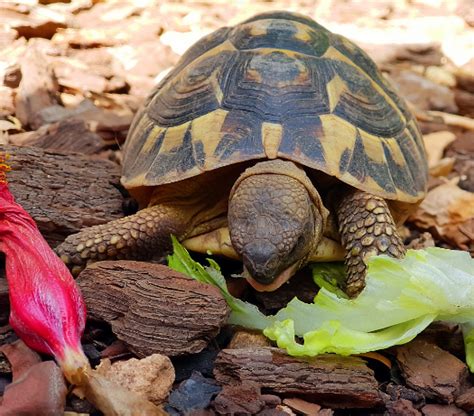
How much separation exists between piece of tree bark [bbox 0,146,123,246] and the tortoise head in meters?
0.78

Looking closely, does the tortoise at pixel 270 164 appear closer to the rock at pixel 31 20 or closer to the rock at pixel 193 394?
the rock at pixel 193 394

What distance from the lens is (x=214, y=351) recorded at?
99.0 inches

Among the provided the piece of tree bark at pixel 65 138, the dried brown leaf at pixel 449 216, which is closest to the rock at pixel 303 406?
the dried brown leaf at pixel 449 216

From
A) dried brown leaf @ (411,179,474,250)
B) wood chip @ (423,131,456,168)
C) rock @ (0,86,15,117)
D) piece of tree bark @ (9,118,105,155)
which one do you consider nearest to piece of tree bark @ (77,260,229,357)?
piece of tree bark @ (9,118,105,155)

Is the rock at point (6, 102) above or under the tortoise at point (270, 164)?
under

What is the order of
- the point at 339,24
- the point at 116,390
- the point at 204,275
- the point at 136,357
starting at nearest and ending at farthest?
1. the point at 116,390
2. the point at 136,357
3. the point at 204,275
4. the point at 339,24

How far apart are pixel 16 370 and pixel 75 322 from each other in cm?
24

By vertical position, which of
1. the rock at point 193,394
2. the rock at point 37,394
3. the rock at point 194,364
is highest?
the rock at point 37,394

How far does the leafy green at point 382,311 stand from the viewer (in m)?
2.42

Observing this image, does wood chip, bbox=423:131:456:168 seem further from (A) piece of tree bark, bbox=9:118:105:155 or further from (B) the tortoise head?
(A) piece of tree bark, bbox=9:118:105:155

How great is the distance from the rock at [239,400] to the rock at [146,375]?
17 cm

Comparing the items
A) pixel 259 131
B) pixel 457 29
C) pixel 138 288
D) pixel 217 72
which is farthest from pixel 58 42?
pixel 457 29

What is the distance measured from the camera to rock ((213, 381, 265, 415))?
2166mm

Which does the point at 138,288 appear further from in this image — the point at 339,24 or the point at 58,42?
the point at 339,24
